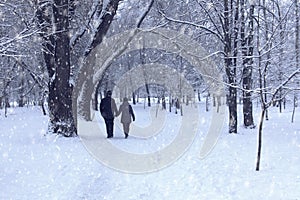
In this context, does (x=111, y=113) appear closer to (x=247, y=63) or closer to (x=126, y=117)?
(x=126, y=117)

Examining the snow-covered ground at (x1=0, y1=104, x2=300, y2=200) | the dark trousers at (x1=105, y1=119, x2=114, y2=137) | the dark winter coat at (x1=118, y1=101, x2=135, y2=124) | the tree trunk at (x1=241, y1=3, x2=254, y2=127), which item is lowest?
the snow-covered ground at (x1=0, y1=104, x2=300, y2=200)

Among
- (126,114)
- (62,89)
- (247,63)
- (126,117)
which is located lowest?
(126,117)

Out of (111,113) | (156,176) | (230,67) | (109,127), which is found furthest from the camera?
(230,67)

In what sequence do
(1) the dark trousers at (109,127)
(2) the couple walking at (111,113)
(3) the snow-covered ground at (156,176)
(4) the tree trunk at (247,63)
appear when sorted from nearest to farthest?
(3) the snow-covered ground at (156,176)
(1) the dark trousers at (109,127)
(2) the couple walking at (111,113)
(4) the tree trunk at (247,63)

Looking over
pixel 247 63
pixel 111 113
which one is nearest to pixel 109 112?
pixel 111 113

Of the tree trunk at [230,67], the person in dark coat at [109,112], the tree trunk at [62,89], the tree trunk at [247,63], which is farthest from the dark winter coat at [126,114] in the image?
the tree trunk at [247,63]

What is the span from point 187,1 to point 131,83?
38.7 metres

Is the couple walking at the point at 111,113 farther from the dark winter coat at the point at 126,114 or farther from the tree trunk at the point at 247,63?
the tree trunk at the point at 247,63

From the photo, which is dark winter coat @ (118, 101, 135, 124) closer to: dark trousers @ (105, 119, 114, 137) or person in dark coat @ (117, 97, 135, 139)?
person in dark coat @ (117, 97, 135, 139)

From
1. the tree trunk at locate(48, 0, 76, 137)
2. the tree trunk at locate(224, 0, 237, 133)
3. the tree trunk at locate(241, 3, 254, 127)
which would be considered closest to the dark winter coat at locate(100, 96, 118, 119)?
the tree trunk at locate(48, 0, 76, 137)

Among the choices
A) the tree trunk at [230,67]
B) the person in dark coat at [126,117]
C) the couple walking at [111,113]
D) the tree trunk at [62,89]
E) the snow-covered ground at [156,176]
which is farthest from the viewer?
the tree trunk at [230,67]

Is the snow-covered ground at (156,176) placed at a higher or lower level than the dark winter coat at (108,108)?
lower

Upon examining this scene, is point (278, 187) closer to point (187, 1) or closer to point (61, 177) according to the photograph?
point (61, 177)

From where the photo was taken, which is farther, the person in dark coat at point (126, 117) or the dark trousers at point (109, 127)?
the person in dark coat at point (126, 117)
